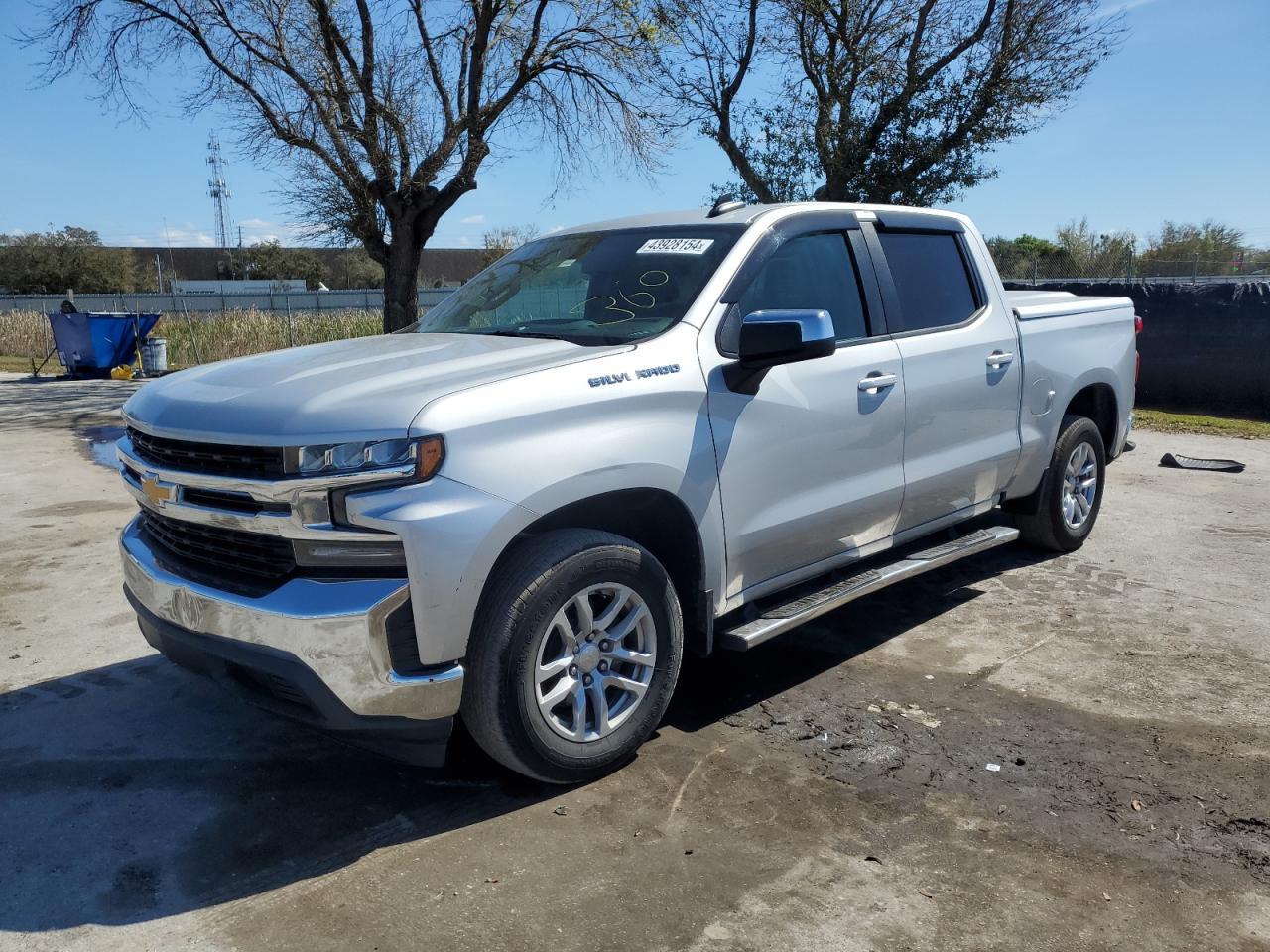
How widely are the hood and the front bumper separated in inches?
18.2

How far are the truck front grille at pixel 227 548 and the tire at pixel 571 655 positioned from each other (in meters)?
0.64

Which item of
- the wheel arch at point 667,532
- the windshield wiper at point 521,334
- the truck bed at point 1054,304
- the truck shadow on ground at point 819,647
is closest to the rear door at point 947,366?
the truck bed at point 1054,304

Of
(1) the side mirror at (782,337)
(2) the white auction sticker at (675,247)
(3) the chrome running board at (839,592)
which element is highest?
(2) the white auction sticker at (675,247)

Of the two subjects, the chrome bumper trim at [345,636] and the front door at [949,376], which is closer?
the chrome bumper trim at [345,636]

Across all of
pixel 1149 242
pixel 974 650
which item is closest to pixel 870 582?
pixel 974 650

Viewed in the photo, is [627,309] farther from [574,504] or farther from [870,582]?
[870,582]

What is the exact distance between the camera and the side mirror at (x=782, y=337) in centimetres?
369

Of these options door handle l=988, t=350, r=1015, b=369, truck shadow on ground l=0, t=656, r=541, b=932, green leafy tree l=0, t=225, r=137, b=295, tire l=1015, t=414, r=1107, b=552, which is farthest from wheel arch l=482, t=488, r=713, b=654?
green leafy tree l=0, t=225, r=137, b=295

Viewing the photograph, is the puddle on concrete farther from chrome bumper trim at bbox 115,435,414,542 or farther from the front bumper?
the front bumper

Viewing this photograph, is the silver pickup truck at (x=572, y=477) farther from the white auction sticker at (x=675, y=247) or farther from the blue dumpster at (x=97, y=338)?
the blue dumpster at (x=97, y=338)

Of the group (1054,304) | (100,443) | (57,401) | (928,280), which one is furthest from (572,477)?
(57,401)

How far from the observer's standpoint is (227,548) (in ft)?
10.8

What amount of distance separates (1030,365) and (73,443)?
396 inches

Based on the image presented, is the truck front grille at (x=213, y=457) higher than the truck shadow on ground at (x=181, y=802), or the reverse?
the truck front grille at (x=213, y=457)
